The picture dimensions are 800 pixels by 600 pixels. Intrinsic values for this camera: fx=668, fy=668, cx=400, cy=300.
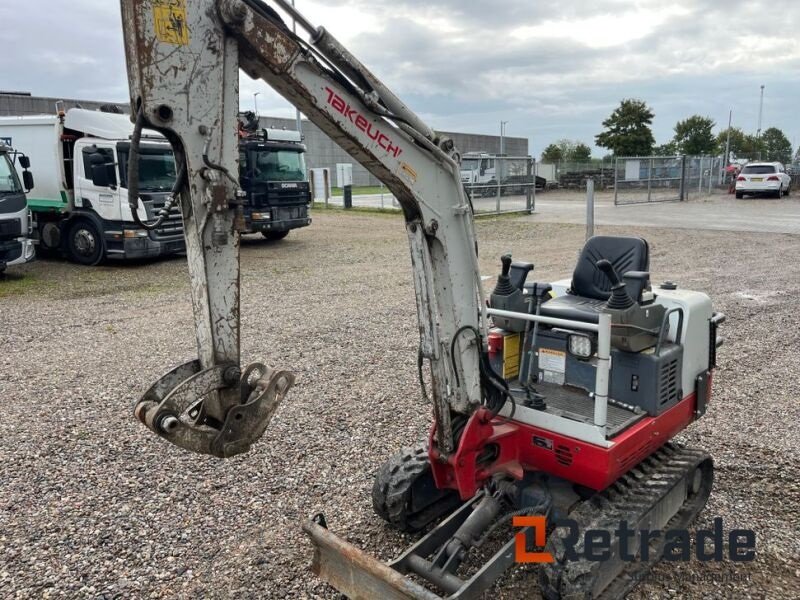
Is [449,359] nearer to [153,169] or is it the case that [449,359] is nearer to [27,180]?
[153,169]

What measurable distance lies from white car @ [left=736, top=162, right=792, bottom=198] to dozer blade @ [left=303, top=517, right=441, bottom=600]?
3189 centimetres

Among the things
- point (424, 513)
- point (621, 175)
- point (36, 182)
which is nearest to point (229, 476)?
point (424, 513)

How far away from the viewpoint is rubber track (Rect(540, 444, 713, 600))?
3.39 meters

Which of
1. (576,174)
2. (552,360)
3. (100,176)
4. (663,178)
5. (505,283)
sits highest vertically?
(576,174)

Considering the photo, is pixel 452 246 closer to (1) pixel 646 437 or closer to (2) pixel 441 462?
(2) pixel 441 462

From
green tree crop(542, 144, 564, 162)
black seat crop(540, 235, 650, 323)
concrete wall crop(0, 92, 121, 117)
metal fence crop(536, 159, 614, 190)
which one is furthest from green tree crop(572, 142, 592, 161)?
black seat crop(540, 235, 650, 323)

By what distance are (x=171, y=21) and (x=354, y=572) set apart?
270 centimetres

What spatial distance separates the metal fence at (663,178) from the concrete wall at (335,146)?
9.90 metres

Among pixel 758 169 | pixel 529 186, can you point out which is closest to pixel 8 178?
pixel 529 186

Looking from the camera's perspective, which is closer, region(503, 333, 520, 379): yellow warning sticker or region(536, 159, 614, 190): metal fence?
region(503, 333, 520, 379): yellow warning sticker

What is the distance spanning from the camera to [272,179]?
17.0 meters

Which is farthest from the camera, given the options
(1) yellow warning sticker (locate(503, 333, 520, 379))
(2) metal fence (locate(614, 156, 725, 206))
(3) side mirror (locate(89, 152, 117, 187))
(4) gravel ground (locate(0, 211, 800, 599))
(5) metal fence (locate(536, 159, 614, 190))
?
(5) metal fence (locate(536, 159, 614, 190))

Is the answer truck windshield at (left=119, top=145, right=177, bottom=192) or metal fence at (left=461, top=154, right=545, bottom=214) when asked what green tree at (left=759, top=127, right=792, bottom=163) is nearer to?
metal fence at (left=461, top=154, right=545, bottom=214)

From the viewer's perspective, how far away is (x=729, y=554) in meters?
4.04
